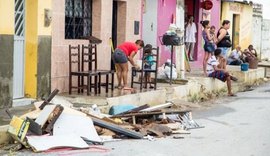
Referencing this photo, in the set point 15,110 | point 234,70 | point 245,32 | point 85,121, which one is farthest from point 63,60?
point 245,32

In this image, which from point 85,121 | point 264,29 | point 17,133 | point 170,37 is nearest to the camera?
point 17,133

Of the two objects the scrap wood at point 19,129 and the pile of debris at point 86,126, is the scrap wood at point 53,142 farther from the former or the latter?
the scrap wood at point 19,129

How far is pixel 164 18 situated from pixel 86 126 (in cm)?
1010

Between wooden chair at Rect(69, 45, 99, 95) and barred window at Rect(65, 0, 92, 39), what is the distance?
470 millimetres

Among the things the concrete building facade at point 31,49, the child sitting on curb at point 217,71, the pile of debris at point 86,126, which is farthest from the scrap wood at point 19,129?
the child sitting on curb at point 217,71

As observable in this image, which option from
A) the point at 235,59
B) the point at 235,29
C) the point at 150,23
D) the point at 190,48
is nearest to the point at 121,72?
the point at 150,23

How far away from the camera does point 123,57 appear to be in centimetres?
1314

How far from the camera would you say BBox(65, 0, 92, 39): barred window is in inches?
521

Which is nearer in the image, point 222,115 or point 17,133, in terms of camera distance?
point 17,133

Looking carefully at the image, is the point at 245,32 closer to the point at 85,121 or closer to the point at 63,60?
the point at 63,60

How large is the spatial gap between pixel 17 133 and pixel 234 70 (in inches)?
532

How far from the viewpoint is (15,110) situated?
10.8 m

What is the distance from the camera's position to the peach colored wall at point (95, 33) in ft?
40.9

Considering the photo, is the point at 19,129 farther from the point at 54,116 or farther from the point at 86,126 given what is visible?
the point at 86,126
